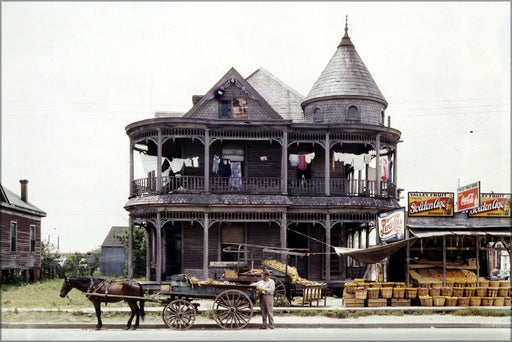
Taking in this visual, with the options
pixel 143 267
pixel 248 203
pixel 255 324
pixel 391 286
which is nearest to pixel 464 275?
pixel 391 286

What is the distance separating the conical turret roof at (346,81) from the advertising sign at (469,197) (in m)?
8.08

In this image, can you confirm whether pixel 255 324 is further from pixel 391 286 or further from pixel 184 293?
pixel 391 286

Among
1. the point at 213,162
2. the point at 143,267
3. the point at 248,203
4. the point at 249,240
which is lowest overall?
the point at 143,267

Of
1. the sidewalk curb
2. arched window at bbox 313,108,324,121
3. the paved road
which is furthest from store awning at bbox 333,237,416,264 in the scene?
arched window at bbox 313,108,324,121

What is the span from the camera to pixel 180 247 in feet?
92.1

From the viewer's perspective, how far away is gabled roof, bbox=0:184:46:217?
33156mm

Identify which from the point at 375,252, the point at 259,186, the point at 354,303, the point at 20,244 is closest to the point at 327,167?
the point at 259,186

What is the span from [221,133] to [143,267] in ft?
70.2

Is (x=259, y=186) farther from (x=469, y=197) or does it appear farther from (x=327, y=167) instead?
(x=469, y=197)

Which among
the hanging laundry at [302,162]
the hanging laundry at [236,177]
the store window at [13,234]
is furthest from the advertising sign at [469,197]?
the store window at [13,234]

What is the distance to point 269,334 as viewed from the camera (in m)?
14.7

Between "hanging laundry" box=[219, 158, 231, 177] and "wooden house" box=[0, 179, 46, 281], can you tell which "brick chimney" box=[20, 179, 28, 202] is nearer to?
"wooden house" box=[0, 179, 46, 281]

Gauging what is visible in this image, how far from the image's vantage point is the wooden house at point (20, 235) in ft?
110

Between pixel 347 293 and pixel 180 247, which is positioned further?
pixel 180 247
